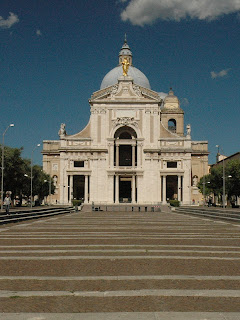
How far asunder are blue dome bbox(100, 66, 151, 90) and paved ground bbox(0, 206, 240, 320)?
104 metres

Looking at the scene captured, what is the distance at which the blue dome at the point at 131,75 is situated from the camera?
119 meters

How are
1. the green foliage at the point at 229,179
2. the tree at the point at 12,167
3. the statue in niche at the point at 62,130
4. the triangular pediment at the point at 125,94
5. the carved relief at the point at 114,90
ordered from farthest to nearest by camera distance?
the statue in niche at the point at 62,130 → the carved relief at the point at 114,90 → the triangular pediment at the point at 125,94 → the green foliage at the point at 229,179 → the tree at the point at 12,167

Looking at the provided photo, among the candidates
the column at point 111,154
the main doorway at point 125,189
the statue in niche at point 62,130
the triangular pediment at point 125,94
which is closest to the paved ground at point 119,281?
Answer: the column at point 111,154

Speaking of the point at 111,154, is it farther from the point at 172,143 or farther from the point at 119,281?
the point at 119,281

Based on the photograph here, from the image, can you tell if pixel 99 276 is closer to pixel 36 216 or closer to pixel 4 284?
pixel 4 284

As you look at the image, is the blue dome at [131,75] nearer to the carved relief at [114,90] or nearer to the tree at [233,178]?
the carved relief at [114,90]

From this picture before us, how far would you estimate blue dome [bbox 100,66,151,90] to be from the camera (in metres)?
Answer: 119

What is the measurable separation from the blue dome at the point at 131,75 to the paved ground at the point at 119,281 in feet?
340

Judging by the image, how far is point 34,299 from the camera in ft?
30.3

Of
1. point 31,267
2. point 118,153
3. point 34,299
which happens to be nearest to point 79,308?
point 34,299

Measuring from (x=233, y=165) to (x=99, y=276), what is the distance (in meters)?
72.6

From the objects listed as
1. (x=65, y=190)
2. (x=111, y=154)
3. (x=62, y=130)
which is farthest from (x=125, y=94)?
(x=65, y=190)

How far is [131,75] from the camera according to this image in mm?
119250

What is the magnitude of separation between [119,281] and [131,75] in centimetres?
11139
